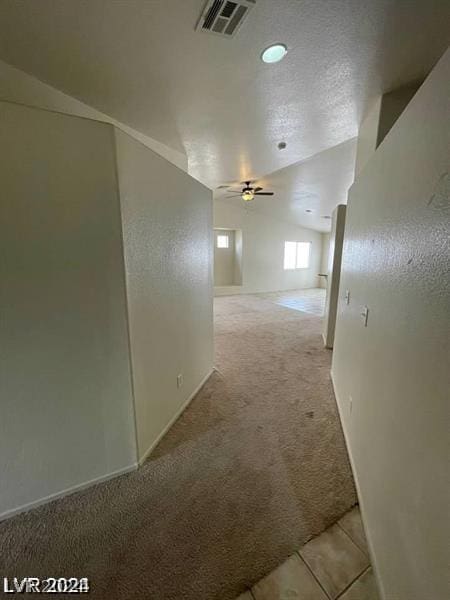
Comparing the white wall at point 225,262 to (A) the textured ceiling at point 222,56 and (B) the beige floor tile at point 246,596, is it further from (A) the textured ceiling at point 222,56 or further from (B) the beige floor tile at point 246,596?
(B) the beige floor tile at point 246,596

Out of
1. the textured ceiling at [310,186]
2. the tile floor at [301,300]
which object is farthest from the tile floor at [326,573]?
the tile floor at [301,300]

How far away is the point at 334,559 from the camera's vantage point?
1243mm

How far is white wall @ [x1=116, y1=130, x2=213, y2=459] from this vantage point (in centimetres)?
156

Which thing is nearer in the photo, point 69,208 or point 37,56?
point 69,208

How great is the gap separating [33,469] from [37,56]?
8.32 ft

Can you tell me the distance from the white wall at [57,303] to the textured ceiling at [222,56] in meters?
0.64

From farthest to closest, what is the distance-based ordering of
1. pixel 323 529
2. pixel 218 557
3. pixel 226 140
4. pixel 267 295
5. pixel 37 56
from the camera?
1. pixel 267 295
2. pixel 226 140
3. pixel 37 56
4. pixel 323 529
5. pixel 218 557

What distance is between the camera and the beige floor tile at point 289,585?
1.11 m

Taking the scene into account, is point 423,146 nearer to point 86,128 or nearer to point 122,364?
point 86,128

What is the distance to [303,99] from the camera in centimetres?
224

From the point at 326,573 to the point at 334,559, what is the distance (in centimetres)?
8

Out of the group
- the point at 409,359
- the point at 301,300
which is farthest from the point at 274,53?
the point at 301,300

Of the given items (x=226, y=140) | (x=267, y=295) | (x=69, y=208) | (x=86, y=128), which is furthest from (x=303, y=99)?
(x=267, y=295)

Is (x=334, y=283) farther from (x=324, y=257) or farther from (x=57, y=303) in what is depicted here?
(x=324, y=257)
